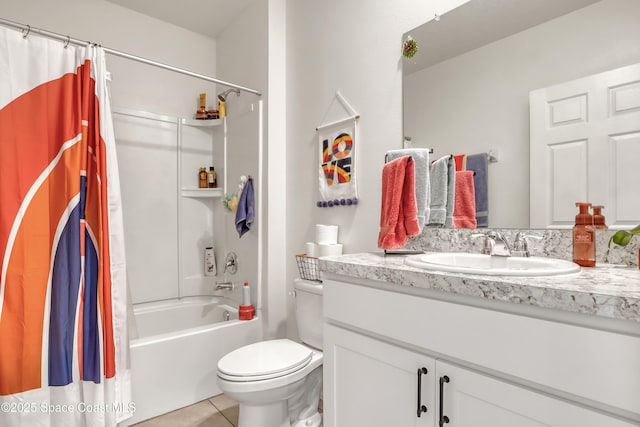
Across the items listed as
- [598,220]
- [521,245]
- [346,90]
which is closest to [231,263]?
[346,90]

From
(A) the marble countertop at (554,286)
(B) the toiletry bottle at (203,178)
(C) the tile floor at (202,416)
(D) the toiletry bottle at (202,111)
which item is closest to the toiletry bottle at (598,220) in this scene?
(A) the marble countertop at (554,286)

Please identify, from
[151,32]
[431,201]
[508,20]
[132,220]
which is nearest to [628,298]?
[431,201]

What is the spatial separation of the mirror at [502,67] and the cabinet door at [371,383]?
2.24ft

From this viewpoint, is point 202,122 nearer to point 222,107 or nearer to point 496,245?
point 222,107

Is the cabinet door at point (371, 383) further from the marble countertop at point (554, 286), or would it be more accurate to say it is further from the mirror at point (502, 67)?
the mirror at point (502, 67)

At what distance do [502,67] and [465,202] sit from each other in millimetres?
542

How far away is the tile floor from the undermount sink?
4.74 ft

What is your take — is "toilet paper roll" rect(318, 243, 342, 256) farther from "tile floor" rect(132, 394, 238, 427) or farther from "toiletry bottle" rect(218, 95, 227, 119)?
"toiletry bottle" rect(218, 95, 227, 119)

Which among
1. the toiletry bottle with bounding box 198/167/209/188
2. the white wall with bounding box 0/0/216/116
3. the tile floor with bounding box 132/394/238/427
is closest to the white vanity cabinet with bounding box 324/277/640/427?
the tile floor with bounding box 132/394/238/427

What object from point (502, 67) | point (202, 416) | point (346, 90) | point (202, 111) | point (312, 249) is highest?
point (202, 111)

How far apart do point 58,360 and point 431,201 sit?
5.82 ft

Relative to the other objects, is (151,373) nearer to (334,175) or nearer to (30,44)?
(334,175)

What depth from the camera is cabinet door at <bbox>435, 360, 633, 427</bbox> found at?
707 mm

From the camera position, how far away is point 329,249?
1874mm
